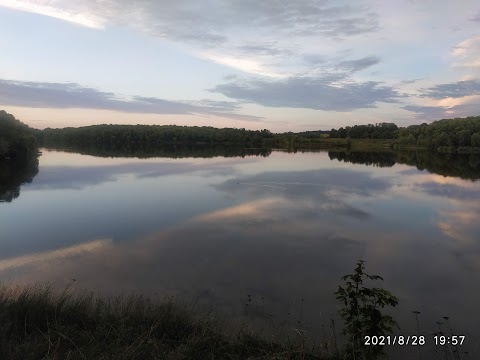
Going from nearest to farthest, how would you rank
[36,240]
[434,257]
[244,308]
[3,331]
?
1. [3,331]
2. [244,308]
3. [434,257]
4. [36,240]

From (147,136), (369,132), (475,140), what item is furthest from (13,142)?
(369,132)

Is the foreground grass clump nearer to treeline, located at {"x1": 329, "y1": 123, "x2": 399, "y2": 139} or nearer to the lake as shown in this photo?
the lake

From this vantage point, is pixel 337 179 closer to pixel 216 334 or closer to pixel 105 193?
pixel 105 193

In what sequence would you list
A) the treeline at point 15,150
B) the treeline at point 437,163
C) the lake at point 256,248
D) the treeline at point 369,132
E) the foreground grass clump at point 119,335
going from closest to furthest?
the foreground grass clump at point 119,335
the lake at point 256,248
the treeline at point 15,150
the treeline at point 437,163
the treeline at point 369,132

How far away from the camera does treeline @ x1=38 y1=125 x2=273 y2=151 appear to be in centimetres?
11850

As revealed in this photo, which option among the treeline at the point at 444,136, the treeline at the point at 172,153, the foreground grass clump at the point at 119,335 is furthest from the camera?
the treeline at the point at 444,136

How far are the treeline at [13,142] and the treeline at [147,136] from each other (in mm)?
67296

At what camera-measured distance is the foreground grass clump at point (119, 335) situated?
14.5 feet

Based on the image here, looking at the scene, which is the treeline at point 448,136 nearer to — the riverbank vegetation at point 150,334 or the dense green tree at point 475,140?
the dense green tree at point 475,140

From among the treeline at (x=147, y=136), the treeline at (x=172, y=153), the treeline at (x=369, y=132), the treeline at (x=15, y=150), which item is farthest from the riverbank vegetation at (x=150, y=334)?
the treeline at (x=369, y=132)

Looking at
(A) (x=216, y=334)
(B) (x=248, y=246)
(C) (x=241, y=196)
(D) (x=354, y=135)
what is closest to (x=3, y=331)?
(A) (x=216, y=334)

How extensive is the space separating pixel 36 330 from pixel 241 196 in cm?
1598

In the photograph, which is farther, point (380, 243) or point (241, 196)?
point (241, 196)

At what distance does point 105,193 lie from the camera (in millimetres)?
21500
